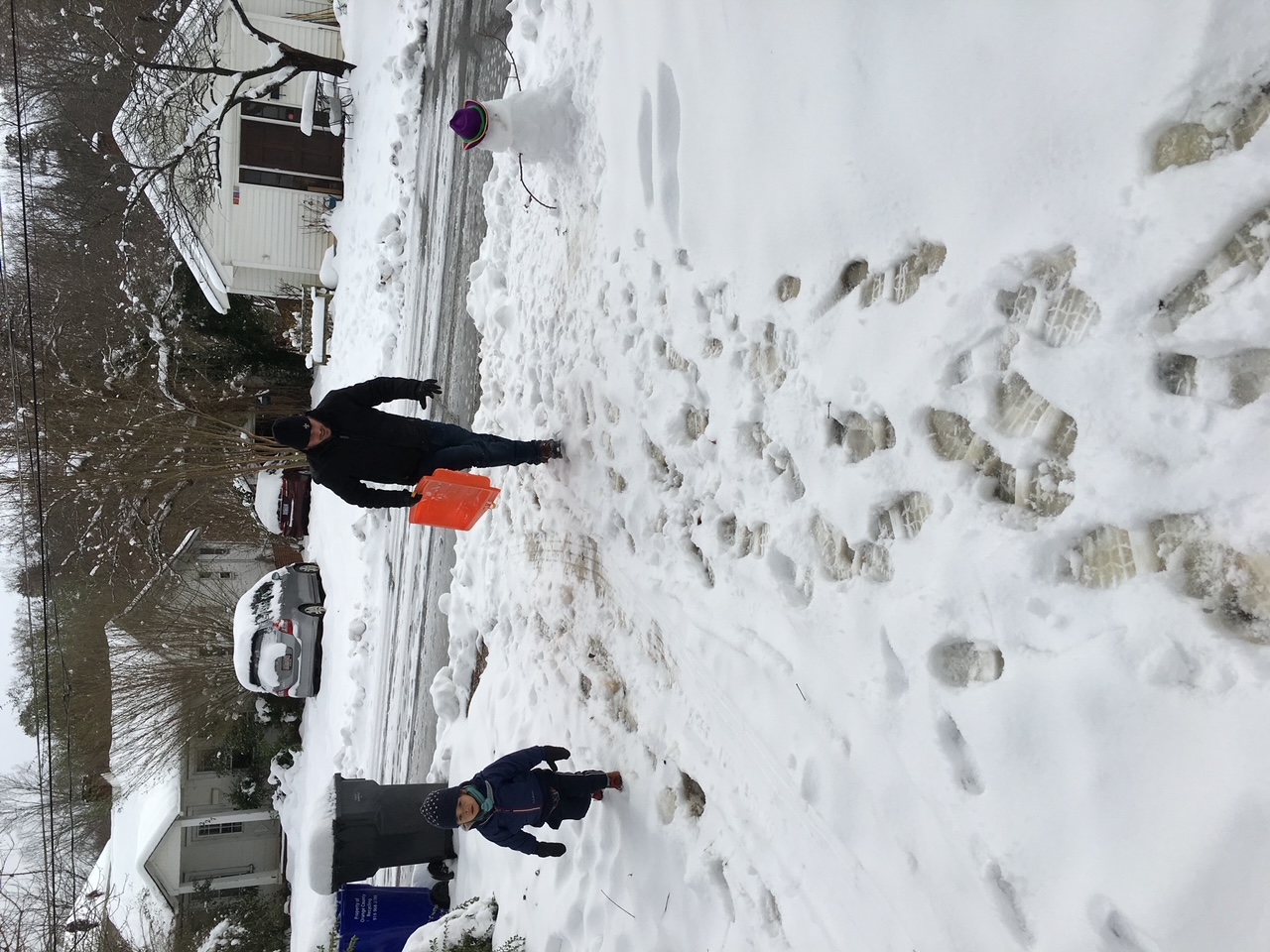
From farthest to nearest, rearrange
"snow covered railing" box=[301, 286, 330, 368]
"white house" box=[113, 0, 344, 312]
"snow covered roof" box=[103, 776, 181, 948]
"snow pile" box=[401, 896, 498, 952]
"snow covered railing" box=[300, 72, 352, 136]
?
1. "snow covered roof" box=[103, 776, 181, 948]
2. "white house" box=[113, 0, 344, 312]
3. "snow covered railing" box=[301, 286, 330, 368]
4. "snow covered railing" box=[300, 72, 352, 136]
5. "snow pile" box=[401, 896, 498, 952]

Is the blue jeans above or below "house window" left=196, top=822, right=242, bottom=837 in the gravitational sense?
above

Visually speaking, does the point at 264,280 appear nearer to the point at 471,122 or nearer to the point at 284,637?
the point at 284,637

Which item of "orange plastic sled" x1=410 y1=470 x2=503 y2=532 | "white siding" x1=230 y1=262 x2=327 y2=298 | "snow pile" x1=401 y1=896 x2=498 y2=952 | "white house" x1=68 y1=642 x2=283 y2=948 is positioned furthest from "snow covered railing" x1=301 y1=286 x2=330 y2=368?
"snow pile" x1=401 y1=896 x2=498 y2=952

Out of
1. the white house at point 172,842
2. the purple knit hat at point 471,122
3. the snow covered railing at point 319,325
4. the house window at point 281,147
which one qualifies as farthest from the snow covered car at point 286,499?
the purple knit hat at point 471,122

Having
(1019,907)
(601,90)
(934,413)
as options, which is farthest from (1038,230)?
(601,90)

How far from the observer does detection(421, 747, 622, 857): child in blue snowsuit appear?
482 cm

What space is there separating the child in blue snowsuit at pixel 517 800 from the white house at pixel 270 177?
10099 millimetres

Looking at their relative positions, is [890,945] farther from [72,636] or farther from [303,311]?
[72,636]

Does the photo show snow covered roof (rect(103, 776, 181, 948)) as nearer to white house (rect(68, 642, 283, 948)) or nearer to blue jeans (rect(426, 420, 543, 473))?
white house (rect(68, 642, 283, 948))

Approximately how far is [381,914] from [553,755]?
279 cm

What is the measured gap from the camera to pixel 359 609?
9.20m

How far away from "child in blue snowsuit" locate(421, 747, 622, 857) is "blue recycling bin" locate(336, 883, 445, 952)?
2313mm

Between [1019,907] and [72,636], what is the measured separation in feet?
56.2

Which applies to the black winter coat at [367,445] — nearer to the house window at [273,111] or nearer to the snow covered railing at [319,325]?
the snow covered railing at [319,325]
